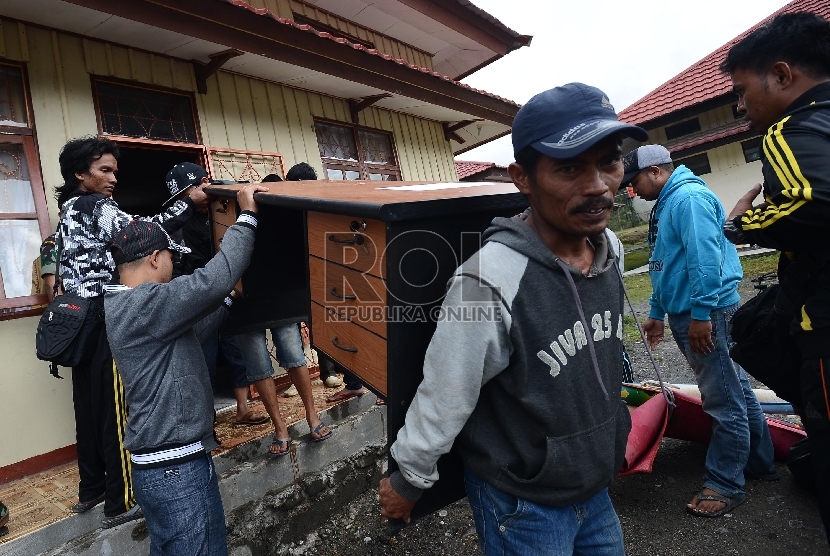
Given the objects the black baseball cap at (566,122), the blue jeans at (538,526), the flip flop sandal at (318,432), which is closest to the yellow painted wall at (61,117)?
the flip flop sandal at (318,432)

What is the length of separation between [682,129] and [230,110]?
566 inches

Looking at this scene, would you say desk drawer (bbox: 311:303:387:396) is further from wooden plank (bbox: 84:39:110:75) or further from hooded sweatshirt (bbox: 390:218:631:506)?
wooden plank (bbox: 84:39:110:75)

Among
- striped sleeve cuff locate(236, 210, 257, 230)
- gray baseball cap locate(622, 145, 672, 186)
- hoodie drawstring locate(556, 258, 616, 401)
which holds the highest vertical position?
gray baseball cap locate(622, 145, 672, 186)

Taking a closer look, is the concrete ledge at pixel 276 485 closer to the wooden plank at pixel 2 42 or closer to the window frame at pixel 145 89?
the window frame at pixel 145 89

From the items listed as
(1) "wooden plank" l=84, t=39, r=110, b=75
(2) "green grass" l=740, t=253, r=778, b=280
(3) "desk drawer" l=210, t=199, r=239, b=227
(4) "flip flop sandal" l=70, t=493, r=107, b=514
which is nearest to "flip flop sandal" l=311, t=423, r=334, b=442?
(4) "flip flop sandal" l=70, t=493, r=107, b=514

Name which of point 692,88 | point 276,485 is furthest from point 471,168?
point 276,485

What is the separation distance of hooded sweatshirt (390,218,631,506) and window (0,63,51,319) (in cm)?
335

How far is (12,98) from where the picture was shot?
133 inches

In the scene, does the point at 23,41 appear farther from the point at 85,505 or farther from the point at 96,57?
the point at 85,505

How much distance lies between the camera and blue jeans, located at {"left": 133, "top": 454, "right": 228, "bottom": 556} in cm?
184

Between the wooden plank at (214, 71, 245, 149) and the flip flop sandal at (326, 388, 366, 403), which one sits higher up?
the wooden plank at (214, 71, 245, 149)

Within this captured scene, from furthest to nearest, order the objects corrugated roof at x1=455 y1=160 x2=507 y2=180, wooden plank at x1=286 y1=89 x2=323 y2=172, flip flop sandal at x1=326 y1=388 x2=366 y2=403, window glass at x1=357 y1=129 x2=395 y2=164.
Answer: corrugated roof at x1=455 y1=160 x2=507 y2=180
window glass at x1=357 y1=129 x2=395 y2=164
wooden plank at x1=286 y1=89 x2=323 y2=172
flip flop sandal at x1=326 y1=388 x2=366 y2=403

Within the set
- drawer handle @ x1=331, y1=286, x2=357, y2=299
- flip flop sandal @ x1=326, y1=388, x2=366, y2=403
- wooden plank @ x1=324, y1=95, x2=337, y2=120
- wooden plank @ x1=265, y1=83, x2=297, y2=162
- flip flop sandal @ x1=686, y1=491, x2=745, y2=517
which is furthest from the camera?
wooden plank @ x1=324, y1=95, x2=337, y2=120

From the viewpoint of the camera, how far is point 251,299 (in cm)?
254
